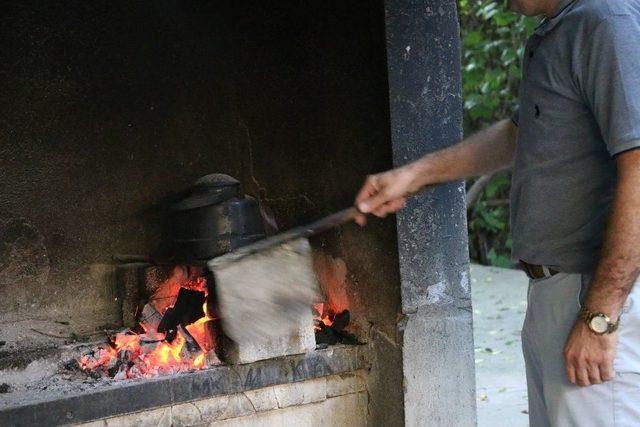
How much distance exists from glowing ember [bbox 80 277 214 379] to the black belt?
1377 millimetres

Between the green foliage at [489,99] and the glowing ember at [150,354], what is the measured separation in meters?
6.58

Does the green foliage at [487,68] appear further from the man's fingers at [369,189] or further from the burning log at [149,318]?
the man's fingers at [369,189]

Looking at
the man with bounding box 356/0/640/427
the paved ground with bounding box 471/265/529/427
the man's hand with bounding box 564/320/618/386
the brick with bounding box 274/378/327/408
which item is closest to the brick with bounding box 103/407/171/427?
the brick with bounding box 274/378/327/408

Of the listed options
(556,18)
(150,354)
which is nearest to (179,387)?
(150,354)

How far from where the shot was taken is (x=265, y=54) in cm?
373

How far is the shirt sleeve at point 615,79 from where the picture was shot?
6.13 feet

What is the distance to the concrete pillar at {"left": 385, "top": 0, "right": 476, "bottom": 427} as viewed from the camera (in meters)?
3.05

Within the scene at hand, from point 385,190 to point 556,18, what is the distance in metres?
0.76

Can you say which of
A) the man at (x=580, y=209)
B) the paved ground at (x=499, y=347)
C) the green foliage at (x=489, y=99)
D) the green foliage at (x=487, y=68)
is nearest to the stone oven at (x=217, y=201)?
the man at (x=580, y=209)

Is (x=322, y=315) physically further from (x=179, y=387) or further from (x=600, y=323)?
(x=600, y=323)

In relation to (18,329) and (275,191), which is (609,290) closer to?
(275,191)

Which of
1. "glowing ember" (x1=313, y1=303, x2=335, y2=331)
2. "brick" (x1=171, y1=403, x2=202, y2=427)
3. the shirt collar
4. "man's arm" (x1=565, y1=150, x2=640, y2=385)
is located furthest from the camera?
"glowing ember" (x1=313, y1=303, x2=335, y2=331)

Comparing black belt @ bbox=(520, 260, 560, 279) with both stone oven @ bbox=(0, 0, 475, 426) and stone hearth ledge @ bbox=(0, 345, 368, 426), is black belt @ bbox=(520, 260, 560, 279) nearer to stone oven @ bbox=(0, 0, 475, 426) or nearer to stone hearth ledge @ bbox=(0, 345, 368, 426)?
stone oven @ bbox=(0, 0, 475, 426)

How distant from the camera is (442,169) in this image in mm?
2580
